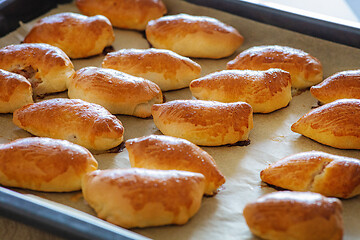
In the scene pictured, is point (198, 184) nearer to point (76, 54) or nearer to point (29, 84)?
point (29, 84)

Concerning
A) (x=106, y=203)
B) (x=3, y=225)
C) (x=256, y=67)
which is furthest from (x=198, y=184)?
(x=256, y=67)

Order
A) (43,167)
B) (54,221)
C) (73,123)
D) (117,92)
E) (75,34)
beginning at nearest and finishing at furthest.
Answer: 1. (54,221)
2. (43,167)
3. (73,123)
4. (117,92)
5. (75,34)

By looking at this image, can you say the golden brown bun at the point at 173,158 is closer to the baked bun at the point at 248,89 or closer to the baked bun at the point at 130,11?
the baked bun at the point at 248,89

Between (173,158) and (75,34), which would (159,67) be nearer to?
(75,34)

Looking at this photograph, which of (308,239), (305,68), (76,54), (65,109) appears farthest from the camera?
(76,54)

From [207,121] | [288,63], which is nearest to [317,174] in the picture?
[207,121]

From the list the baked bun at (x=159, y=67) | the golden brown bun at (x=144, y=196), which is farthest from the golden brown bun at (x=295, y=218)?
the baked bun at (x=159, y=67)
